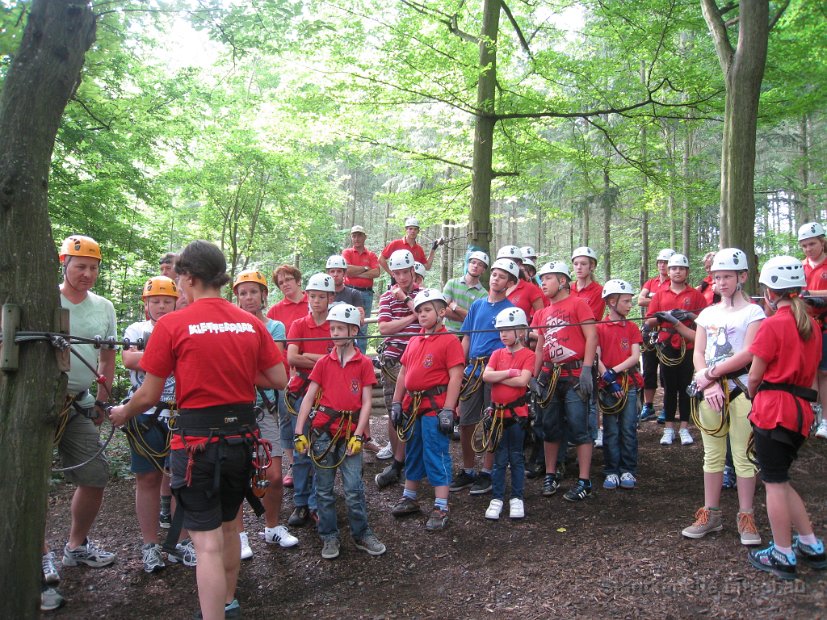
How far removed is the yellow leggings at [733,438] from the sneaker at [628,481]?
1437 mm

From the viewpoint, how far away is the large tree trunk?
10.0ft

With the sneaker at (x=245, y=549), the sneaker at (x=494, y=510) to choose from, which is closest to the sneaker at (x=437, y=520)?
the sneaker at (x=494, y=510)

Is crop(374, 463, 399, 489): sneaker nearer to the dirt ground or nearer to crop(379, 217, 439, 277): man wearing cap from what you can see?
the dirt ground

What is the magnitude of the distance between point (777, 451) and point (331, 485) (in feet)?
11.0

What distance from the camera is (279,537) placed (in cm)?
480

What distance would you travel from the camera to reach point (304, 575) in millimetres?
4312

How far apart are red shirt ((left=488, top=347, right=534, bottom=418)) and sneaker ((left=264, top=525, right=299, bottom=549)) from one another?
225 cm

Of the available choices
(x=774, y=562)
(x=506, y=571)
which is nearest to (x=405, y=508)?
(x=506, y=571)

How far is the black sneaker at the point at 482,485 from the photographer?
231 inches

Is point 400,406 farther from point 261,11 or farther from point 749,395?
point 261,11

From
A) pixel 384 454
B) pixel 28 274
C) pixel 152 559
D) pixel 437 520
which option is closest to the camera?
pixel 28 274

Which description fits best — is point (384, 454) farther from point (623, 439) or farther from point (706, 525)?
point (706, 525)

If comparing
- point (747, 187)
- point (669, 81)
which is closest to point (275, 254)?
point (669, 81)

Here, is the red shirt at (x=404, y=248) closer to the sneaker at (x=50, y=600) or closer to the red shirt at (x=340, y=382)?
the red shirt at (x=340, y=382)
